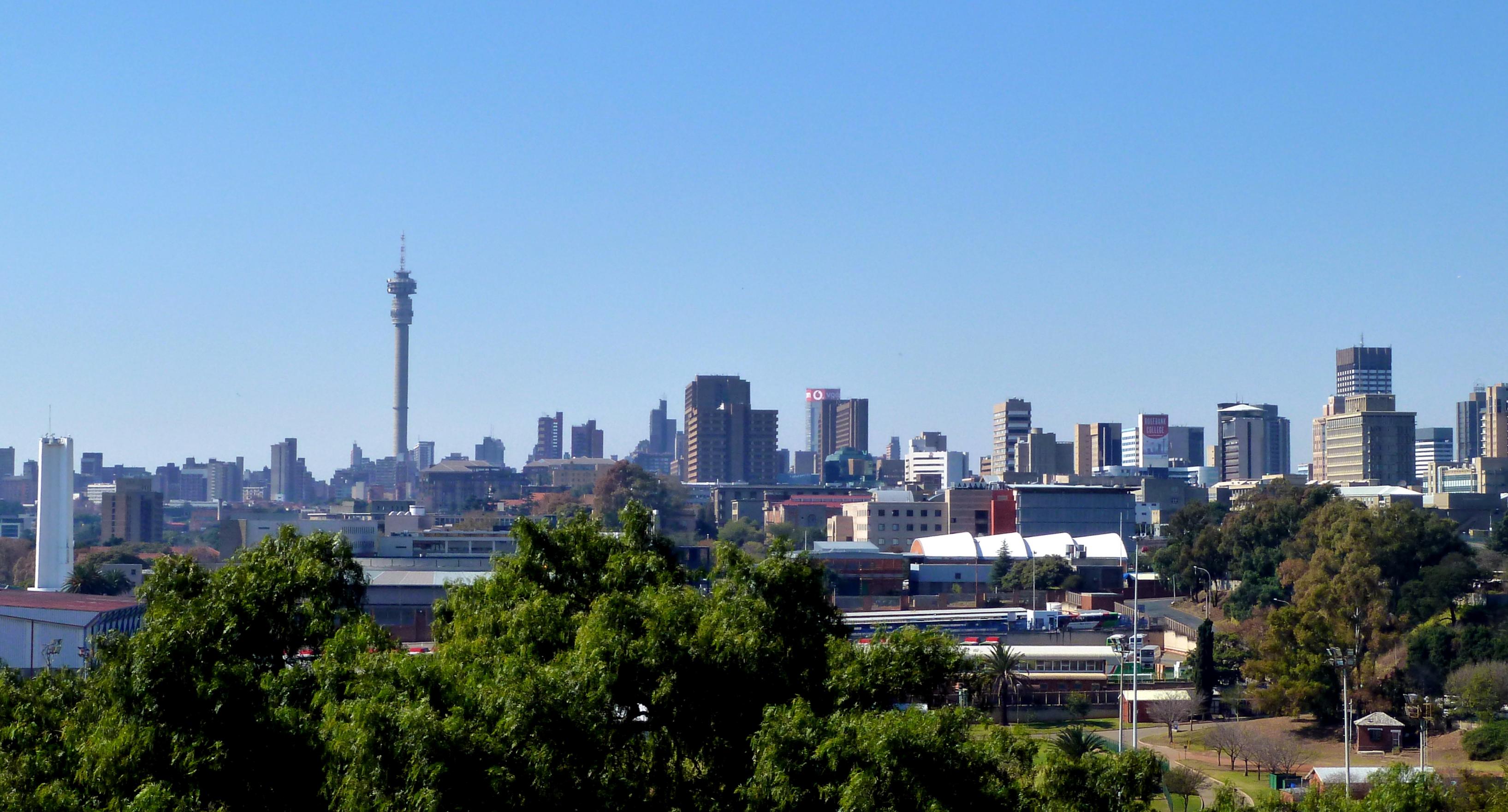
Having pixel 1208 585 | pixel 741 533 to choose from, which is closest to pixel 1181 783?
pixel 1208 585

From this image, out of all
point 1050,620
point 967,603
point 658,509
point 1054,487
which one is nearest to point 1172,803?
point 1050,620

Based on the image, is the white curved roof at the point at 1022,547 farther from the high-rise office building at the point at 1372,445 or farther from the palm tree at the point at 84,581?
the high-rise office building at the point at 1372,445

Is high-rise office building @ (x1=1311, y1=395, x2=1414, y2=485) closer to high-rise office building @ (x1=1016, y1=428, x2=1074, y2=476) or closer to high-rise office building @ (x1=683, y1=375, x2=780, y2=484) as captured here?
high-rise office building @ (x1=1016, y1=428, x2=1074, y2=476)

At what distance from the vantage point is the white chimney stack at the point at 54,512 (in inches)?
2985

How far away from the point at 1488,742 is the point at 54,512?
2543 inches

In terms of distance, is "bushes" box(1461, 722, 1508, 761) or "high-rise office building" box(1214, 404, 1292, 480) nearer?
"bushes" box(1461, 722, 1508, 761)

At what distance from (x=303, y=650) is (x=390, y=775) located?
148 inches

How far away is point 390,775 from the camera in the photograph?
37.9 feet

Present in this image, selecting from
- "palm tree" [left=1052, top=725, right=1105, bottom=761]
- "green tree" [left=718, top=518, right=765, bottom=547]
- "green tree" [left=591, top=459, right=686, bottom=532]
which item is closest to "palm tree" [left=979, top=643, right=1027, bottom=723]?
"palm tree" [left=1052, top=725, right=1105, bottom=761]

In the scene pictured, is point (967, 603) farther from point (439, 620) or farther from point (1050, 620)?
point (439, 620)

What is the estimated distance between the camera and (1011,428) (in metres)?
186

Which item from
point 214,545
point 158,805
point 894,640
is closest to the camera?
point 158,805

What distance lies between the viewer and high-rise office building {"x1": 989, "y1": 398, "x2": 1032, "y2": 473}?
185m

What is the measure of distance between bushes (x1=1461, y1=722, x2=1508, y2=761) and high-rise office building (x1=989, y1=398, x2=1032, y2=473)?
144012 mm
